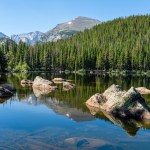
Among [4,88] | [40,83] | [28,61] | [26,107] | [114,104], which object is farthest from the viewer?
[28,61]

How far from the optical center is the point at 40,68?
191 metres

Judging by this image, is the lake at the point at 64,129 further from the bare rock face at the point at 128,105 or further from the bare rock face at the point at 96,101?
the bare rock face at the point at 128,105

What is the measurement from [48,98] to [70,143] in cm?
Result: 2735

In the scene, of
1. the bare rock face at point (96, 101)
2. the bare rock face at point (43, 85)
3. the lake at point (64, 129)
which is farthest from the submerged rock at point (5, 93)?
the bare rock face at point (96, 101)

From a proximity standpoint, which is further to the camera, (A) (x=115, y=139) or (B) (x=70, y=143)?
(A) (x=115, y=139)

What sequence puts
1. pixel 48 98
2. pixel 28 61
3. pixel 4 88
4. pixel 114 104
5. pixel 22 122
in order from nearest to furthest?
pixel 22 122 < pixel 114 104 < pixel 48 98 < pixel 4 88 < pixel 28 61

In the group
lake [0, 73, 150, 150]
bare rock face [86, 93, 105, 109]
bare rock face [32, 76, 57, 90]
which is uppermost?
bare rock face [32, 76, 57, 90]

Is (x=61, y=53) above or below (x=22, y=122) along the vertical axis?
above

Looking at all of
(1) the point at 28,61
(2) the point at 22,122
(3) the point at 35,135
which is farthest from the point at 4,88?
(1) the point at 28,61

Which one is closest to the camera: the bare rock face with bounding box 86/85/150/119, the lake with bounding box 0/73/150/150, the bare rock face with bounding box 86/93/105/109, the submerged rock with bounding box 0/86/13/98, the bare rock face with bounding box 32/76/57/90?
the lake with bounding box 0/73/150/150

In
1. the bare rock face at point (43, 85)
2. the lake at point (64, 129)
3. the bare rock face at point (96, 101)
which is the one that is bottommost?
the lake at point (64, 129)

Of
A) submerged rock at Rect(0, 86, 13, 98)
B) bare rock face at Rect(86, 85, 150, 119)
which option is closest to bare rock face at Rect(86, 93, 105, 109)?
bare rock face at Rect(86, 85, 150, 119)

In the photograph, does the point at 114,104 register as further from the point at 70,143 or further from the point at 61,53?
the point at 61,53

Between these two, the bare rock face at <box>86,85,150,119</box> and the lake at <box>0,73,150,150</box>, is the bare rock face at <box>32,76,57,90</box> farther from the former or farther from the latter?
the bare rock face at <box>86,85,150,119</box>
